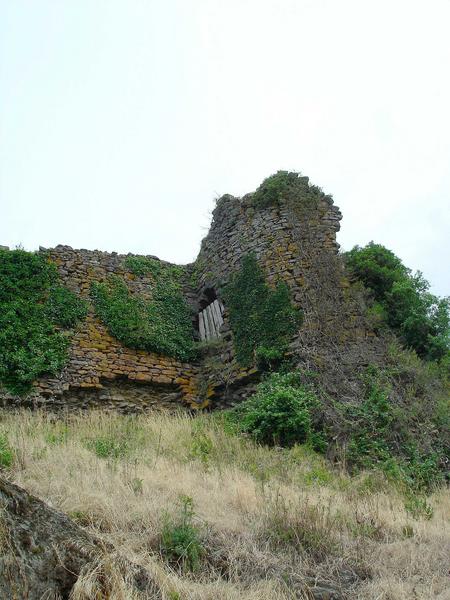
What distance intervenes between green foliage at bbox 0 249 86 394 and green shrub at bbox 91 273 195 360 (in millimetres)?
616

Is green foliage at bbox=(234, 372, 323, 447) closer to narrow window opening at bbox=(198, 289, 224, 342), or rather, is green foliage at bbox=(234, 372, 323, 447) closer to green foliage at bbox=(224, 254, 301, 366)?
green foliage at bbox=(224, 254, 301, 366)

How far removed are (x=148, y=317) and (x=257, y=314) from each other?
276 cm

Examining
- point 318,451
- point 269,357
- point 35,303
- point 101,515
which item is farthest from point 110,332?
point 101,515

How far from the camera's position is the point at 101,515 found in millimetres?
4742

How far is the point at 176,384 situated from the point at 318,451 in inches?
172

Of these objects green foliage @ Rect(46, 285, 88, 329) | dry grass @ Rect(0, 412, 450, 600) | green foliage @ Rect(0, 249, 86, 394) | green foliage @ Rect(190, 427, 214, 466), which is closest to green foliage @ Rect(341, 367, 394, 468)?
dry grass @ Rect(0, 412, 450, 600)

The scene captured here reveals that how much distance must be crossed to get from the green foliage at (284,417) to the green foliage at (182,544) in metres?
5.12

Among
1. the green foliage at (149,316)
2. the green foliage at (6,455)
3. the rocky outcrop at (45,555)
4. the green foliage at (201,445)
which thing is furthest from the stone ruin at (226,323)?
the rocky outcrop at (45,555)

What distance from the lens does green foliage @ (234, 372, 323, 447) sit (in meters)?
9.71

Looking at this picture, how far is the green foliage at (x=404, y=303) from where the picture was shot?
40.7 feet

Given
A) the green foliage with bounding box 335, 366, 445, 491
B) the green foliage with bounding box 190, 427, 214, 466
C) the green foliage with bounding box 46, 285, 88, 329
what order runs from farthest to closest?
the green foliage with bounding box 46, 285, 88, 329
the green foliage with bounding box 335, 366, 445, 491
the green foliage with bounding box 190, 427, 214, 466

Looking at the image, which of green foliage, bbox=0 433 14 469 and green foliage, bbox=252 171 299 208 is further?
green foliage, bbox=252 171 299 208

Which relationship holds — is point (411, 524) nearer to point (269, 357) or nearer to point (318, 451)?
point (318, 451)

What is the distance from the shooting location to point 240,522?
5102mm
